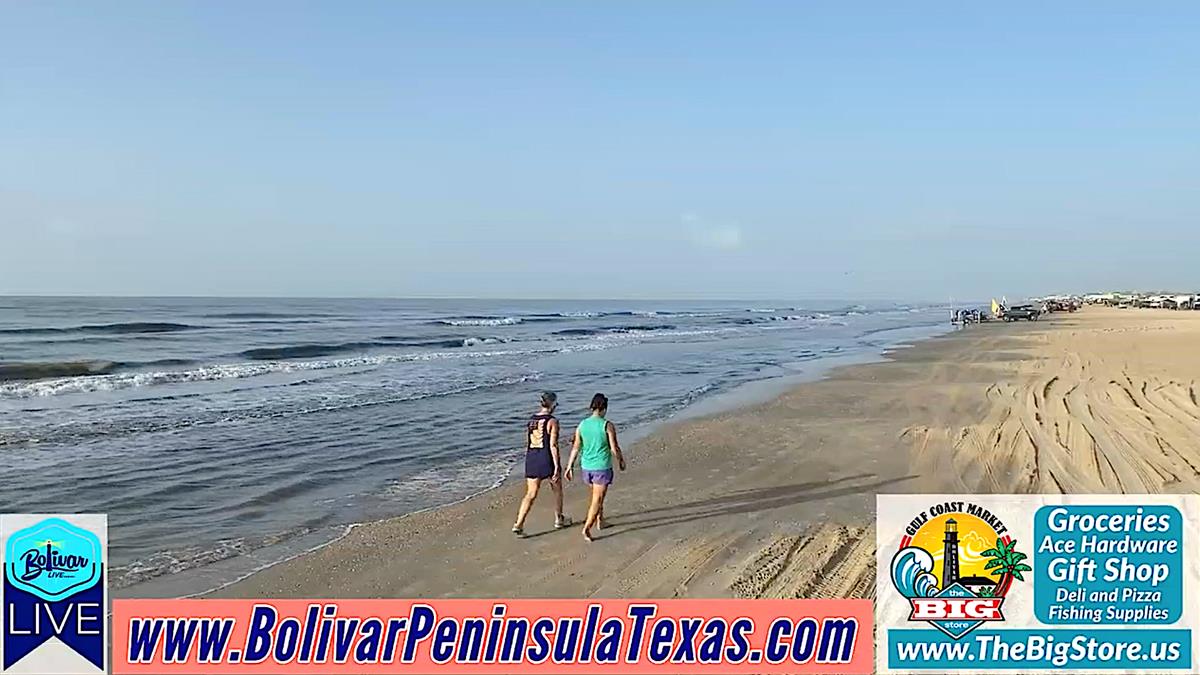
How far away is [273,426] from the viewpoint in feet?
47.5

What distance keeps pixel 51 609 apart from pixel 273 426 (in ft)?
32.8

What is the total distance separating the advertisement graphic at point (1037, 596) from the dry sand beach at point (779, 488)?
137cm

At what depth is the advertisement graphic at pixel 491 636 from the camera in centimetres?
467

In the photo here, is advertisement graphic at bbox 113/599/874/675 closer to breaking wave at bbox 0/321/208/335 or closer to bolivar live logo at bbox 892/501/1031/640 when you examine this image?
bolivar live logo at bbox 892/501/1031/640

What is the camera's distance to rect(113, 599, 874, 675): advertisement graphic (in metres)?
4.67

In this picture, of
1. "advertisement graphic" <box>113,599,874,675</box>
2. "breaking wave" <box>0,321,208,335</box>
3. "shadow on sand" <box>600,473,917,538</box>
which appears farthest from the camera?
"breaking wave" <box>0,321,208,335</box>

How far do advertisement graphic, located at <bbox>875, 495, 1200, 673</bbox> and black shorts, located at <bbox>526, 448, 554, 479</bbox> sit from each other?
149 inches

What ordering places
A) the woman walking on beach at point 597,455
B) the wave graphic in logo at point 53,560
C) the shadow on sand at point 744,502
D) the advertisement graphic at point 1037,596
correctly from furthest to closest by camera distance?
the shadow on sand at point 744,502
the woman walking on beach at point 597,455
the wave graphic in logo at point 53,560
the advertisement graphic at point 1037,596

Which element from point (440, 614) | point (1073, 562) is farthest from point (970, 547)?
point (440, 614)

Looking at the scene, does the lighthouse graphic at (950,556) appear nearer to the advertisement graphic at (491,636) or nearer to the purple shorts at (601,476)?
→ the advertisement graphic at (491,636)

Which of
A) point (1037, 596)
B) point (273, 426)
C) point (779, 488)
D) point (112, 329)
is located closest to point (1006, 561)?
point (1037, 596)

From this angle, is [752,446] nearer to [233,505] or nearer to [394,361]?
[233,505]

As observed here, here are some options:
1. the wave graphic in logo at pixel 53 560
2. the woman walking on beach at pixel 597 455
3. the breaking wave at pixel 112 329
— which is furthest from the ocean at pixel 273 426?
the breaking wave at pixel 112 329

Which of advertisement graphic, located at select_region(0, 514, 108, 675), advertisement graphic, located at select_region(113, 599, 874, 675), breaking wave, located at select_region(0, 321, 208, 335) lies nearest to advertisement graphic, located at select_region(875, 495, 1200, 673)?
advertisement graphic, located at select_region(113, 599, 874, 675)
